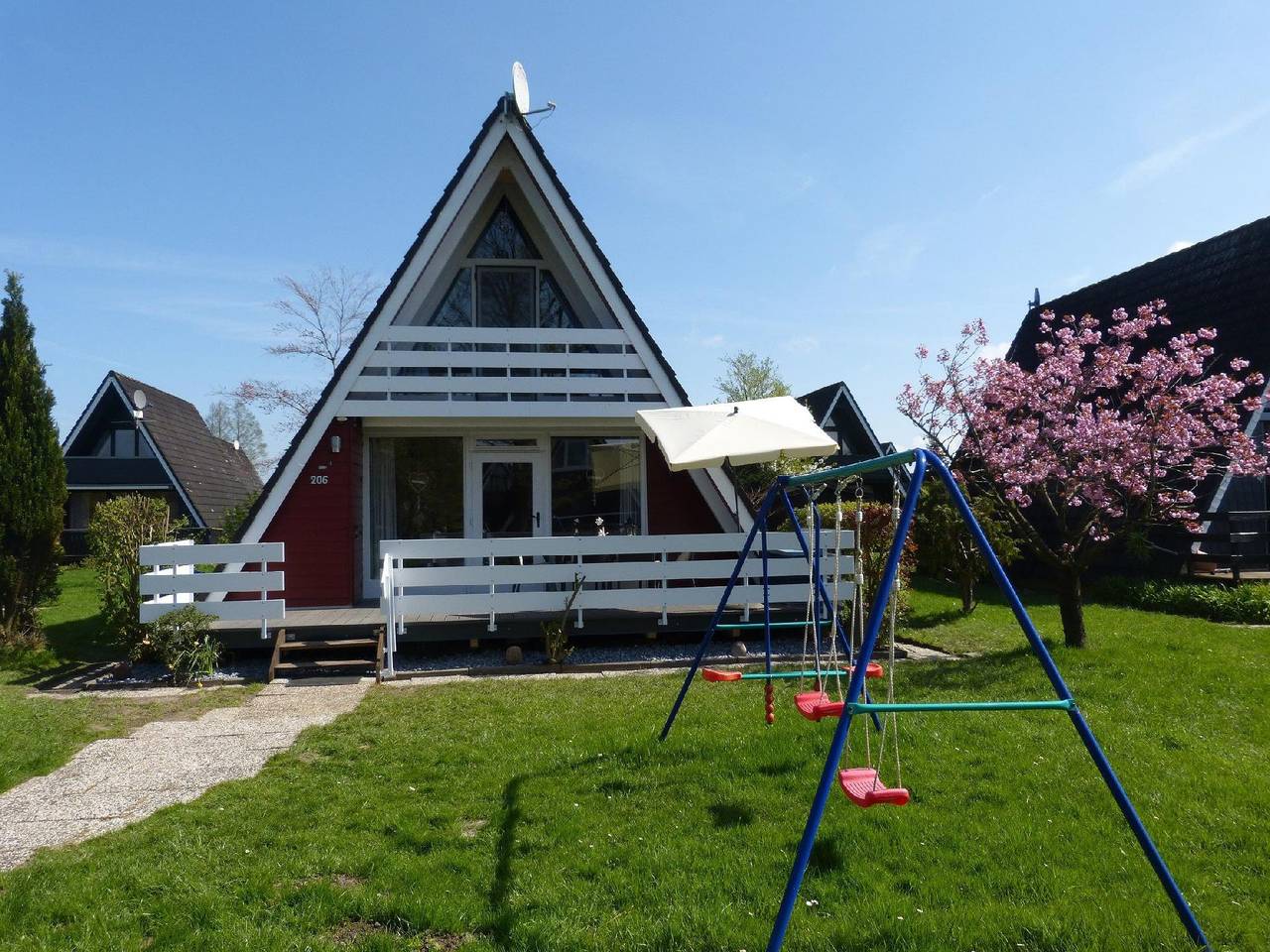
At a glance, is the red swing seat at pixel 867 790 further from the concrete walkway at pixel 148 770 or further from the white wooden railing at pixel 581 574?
the white wooden railing at pixel 581 574

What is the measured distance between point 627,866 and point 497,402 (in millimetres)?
7936

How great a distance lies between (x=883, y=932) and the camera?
335 cm

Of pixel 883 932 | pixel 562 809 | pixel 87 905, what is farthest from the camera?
pixel 562 809

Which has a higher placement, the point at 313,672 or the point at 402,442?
the point at 402,442

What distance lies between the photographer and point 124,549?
32.7 feet

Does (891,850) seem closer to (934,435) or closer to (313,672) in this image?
(313,672)

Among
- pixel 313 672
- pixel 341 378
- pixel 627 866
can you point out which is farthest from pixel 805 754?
pixel 341 378

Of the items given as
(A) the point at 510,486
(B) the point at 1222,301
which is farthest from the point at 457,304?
(B) the point at 1222,301

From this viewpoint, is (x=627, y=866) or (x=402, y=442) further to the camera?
(x=402, y=442)

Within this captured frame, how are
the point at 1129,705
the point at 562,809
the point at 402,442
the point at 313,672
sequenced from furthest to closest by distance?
the point at 402,442 < the point at 313,672 < the point at 1129,705 < the point at 562,809

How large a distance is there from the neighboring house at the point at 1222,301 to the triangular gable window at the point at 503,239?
10.6 m

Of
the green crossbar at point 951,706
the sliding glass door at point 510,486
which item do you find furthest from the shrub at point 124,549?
the green crossbar at point 951,706

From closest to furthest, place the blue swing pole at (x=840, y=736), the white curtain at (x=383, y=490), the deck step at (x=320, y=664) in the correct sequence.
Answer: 1. the blue swing pole at (x=840, y=736)
2. the deck step at (x=320, y=664)
3. the white curtain at (x=383, y=490)

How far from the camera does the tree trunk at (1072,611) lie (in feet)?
28.5
